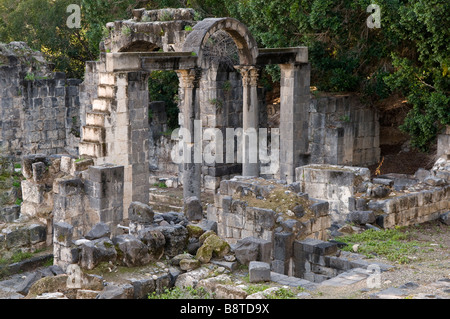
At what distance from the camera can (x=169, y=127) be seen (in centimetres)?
2728

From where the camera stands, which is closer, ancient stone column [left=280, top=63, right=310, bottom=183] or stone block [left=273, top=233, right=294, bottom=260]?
stone block [left=273, top=233, right=294, bottom=260]

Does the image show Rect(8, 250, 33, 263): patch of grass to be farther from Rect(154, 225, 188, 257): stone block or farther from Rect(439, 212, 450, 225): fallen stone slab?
Rect(439, 212, 450, 225): fallen stone slab

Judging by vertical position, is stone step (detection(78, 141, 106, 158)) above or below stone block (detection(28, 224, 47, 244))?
above

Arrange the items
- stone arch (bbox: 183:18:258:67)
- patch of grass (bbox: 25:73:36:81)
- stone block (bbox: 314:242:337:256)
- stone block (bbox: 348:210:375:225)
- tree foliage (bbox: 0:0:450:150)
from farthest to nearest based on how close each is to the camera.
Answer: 1. patch of grass (bbox: 25:73:36:81)
2. tree foliage (bbox: 0:0:450:150)
3. stone arch (bbox: 183:18:258:67)
4. stone block (bbox: 348:210:375:225)
5. stone block (bbox: 314:242:337:256)

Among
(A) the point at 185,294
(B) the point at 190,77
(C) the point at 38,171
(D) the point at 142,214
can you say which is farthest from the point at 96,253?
(B) the point at 190,77

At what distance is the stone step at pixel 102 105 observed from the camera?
60.3 feet

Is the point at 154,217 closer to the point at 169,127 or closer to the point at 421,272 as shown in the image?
the point at 421,272

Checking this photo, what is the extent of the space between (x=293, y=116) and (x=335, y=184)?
13.1 ft

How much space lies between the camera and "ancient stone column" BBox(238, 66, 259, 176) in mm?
20203

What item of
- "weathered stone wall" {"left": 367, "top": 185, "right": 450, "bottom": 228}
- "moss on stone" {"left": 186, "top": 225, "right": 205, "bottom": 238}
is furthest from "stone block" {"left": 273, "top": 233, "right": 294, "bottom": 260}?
"weathered stone wall" {"left": 367, "top": 185, "right": 450, "bottom": 228}

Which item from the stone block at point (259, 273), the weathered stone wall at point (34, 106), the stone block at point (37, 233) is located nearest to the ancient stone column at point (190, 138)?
the stone block at point (37, 233)

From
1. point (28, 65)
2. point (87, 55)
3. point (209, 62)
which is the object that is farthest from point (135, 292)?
point (87, 55)

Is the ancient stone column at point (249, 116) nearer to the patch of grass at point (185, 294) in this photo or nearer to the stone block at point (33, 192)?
the stone block at point (33, 192)

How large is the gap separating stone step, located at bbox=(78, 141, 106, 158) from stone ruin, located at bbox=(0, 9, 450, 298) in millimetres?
24
